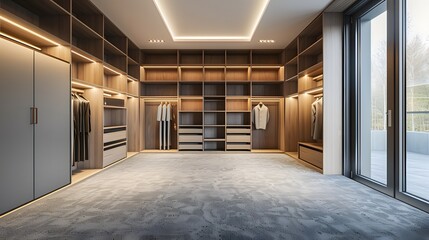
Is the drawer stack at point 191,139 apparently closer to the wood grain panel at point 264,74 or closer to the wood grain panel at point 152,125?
the wood grain panel at point 152,125

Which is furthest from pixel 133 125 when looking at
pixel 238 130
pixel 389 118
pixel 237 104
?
pixel 389 118

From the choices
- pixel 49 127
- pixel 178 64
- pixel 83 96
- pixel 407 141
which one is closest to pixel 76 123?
pixel 83 96

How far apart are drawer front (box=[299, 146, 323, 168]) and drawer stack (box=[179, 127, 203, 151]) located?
109 inches

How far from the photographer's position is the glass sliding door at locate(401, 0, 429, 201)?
291cm

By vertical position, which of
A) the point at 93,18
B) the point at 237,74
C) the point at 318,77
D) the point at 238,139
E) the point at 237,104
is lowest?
the point at 238,139

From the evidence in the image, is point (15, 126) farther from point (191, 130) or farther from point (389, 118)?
point (191, 130)

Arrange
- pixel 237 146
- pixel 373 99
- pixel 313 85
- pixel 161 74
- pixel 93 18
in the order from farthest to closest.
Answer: pixel 161 74 < pixel 237 146 < pixel 313 85 < pixel 93 18 < pixel 373 99

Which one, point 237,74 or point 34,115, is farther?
point 237,74

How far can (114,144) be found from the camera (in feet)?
17.9

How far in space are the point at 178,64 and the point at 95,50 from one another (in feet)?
9.19

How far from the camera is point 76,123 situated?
169 inches

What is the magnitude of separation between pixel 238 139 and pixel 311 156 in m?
2.43

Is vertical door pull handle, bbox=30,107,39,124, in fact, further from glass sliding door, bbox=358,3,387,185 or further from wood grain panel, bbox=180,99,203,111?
wood grain panel, bbox=180,99,203,111

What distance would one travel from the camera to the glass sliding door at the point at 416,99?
2.91 m
